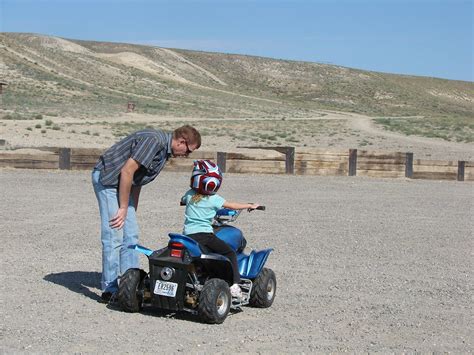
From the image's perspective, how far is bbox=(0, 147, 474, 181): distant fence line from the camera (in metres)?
21.8

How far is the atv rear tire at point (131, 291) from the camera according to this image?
7453mm

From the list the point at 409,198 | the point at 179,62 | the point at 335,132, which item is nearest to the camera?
the point at 409,198

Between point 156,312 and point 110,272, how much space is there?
59 cm

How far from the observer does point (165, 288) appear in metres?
7.35

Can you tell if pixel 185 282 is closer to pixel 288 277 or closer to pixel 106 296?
pixel 106 296

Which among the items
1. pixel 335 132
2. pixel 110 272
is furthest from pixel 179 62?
pixel 110 272

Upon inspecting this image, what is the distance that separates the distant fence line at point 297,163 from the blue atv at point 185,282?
14.4 metres

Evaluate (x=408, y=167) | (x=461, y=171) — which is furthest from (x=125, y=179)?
(x=461, y=171)

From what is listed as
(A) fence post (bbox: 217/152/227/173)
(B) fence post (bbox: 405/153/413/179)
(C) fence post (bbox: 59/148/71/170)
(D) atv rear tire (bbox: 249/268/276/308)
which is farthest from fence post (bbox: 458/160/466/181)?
(D) atv rear tire (bbox: 249/268/276/308)

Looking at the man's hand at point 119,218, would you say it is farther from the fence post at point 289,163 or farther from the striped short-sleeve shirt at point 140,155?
the fence post at point 289,163

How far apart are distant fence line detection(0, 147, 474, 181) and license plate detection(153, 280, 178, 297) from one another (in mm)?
14656

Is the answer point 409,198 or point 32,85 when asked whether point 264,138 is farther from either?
point 32,85

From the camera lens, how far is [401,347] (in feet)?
22.0

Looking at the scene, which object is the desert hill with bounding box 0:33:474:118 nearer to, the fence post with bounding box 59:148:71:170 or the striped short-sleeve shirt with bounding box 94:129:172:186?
the fence post with bounding box 59:148:71:170
